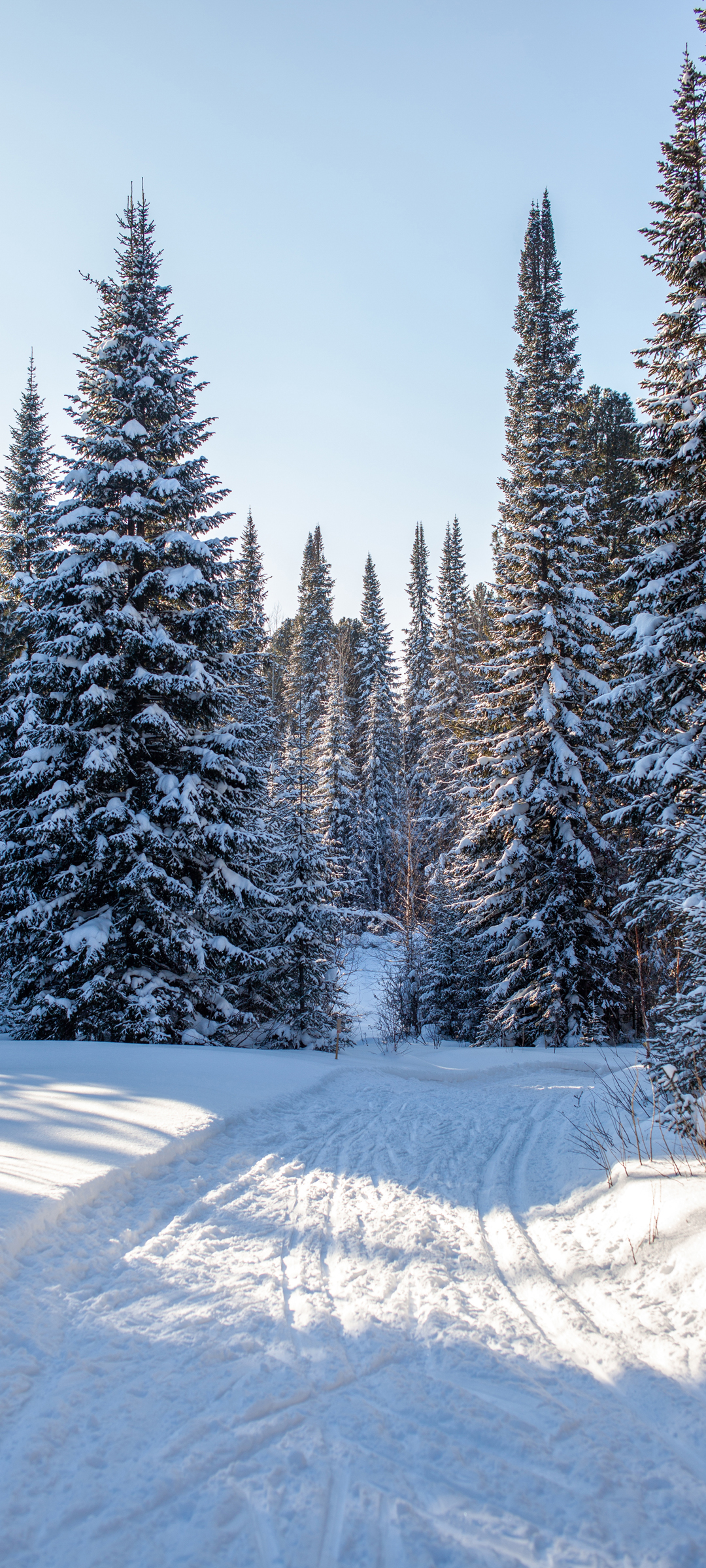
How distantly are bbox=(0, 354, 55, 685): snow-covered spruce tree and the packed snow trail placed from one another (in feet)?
50.3

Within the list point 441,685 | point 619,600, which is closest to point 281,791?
point 619,600

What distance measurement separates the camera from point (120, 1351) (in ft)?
10.2

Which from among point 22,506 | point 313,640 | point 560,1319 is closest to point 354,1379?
point 560,1319

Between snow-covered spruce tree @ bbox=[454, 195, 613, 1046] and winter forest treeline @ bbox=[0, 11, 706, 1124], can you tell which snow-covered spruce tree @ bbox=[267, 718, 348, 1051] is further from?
snow-covered spruce tree @ bbox=[454, 195, 613, 1046]

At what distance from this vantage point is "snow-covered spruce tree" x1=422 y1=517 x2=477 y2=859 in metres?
30.1

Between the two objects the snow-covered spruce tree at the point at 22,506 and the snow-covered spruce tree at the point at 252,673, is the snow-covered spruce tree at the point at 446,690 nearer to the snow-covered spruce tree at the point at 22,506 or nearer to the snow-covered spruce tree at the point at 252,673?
the snow-covered spruce tree at the point at 252,673

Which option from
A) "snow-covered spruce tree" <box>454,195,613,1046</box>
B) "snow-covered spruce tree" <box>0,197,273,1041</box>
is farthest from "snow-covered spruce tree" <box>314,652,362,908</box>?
"snow-covered spruce tree" <box>0,197,273,1041</box>

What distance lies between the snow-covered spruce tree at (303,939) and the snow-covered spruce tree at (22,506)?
27.1ft

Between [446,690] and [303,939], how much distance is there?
20.6 m

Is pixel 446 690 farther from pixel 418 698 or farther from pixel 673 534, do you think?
pixel 673 534

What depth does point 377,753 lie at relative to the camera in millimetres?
37406

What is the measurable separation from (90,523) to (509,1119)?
1132 cm

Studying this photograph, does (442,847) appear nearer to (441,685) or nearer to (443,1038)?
(441,685)

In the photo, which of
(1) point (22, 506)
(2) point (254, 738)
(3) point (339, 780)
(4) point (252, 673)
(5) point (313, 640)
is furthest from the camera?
(5) point (313, 640)
